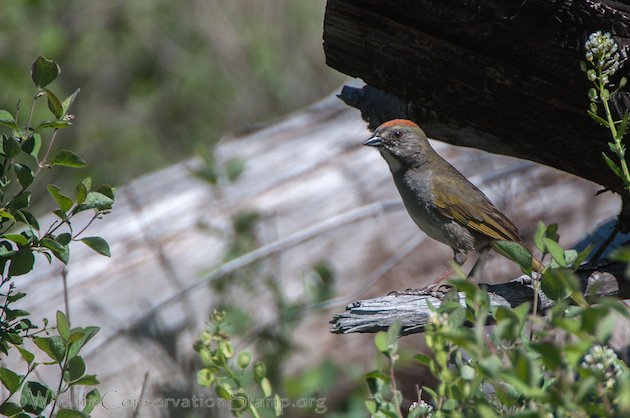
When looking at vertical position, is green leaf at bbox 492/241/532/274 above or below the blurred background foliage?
above

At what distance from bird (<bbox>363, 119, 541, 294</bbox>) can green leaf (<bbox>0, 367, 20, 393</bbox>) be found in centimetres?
250

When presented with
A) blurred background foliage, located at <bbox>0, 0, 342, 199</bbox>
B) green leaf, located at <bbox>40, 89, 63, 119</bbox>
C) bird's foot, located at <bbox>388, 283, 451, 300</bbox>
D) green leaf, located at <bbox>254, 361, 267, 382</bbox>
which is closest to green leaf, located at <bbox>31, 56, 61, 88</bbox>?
green leaf, located at <bbox>40, 89, 63, 119</bbox>

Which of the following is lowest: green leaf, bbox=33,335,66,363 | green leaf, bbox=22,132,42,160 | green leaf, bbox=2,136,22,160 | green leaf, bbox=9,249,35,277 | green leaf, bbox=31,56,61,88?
green leaf, bbox=33,335,66,363

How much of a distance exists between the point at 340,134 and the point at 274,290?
139cm

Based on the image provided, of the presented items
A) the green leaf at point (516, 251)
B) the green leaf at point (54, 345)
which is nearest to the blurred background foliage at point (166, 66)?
the green leaf at point (54, 345)

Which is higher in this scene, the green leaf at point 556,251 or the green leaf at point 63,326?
the green leaf at point 556,251

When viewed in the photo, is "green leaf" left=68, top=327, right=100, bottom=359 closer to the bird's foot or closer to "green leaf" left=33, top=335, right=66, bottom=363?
"green leaf" left=33, top=335, right=66, bottom=363

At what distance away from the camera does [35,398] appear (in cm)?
A: 283

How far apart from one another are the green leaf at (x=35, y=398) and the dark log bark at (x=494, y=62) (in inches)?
70.6

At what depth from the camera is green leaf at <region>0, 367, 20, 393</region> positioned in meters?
2.68

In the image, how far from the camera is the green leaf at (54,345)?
2.71 meters

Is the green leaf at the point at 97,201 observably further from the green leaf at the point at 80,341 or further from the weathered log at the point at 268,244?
the weathered log at the point at 268,244

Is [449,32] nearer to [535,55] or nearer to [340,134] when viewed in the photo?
[535,55]

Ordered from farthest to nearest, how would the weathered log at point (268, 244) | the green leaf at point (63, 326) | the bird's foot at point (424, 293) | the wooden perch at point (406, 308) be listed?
1. the weathered log at point (268, 244)
2. the bird's foot at point (424, 293)
3. the wooden perch at point (406, 308)
4. the green leaf at point (63, 326)
